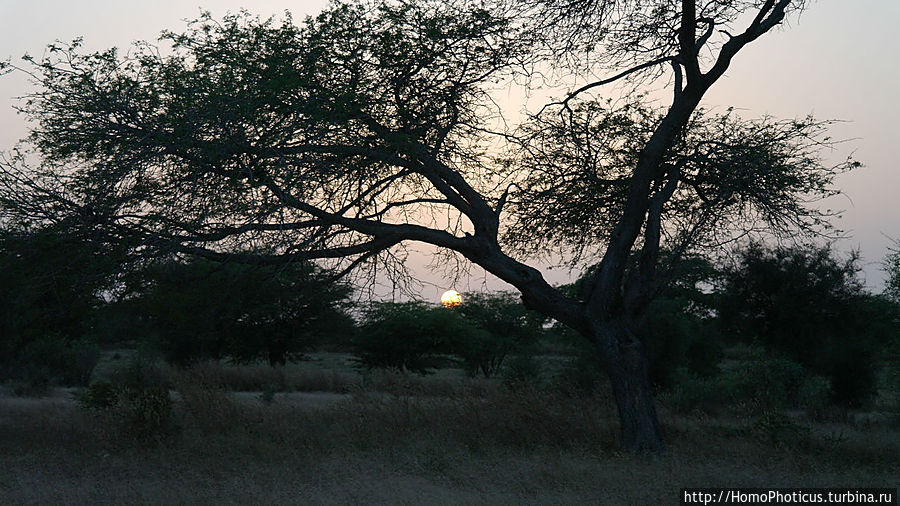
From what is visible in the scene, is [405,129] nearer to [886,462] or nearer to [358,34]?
[358,34]

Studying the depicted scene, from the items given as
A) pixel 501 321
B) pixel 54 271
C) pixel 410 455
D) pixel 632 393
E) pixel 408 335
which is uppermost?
pixel 501 321

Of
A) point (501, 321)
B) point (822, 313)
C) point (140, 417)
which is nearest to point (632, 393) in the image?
point (140, 417)

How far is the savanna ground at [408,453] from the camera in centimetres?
879

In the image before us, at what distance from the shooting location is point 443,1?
477 inches

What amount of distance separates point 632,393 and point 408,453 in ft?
10.9

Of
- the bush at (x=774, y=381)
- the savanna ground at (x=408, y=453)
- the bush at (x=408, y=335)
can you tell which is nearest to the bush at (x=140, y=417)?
the savanna ground at (x=408, y=453)

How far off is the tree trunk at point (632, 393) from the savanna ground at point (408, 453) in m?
0.37

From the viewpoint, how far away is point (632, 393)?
38.2ft

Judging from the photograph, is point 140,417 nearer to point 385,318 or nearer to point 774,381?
point 774,381

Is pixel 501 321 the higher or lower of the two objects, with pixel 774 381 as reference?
higher

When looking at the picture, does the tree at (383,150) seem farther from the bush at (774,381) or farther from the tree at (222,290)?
the bush at (774,381)

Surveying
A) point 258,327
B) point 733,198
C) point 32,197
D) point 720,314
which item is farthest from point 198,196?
point 258,327

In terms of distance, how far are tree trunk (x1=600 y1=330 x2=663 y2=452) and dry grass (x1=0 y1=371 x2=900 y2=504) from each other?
1.55 feet

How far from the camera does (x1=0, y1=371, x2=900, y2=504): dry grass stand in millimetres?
8766
